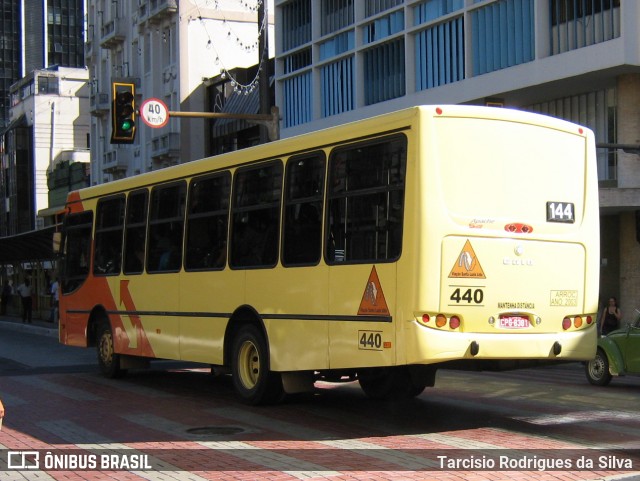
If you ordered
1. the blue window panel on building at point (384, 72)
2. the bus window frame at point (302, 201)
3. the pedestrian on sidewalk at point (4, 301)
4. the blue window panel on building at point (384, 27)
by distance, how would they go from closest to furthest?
the bus window frame at point (302, 201), the blue window panel on building at point (384, 72), the blue window panel on building at point (384, 27), the pedestrian on sidewalk at point (4, 301)

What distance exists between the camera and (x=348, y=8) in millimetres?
40469

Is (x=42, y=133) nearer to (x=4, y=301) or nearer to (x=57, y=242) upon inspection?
(x=4, y=301)

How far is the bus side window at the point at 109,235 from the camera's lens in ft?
56.9

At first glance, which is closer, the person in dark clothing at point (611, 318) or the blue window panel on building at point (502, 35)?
the person in dark clothing at point (611, 318)

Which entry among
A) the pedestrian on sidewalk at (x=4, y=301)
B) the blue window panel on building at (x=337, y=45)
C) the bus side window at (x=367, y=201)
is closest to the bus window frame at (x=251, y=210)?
the bus side window at (x=367, y=201)

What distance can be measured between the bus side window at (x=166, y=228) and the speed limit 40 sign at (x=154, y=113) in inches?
267

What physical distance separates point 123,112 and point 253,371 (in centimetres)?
901

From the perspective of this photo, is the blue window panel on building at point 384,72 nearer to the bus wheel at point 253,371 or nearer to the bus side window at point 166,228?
the bus side window at point 166,228

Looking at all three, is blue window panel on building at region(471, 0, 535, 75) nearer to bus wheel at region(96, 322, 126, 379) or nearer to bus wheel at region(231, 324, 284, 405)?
bus wheel at region(96, 322, 126, 379)

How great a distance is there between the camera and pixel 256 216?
13.4 metres

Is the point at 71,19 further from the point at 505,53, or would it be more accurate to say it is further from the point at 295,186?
the point at 295,186

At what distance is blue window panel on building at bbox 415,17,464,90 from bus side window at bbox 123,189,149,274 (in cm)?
1918

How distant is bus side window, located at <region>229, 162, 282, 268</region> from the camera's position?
1295 centimetres

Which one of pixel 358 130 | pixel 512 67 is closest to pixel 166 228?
pixel 358 130
